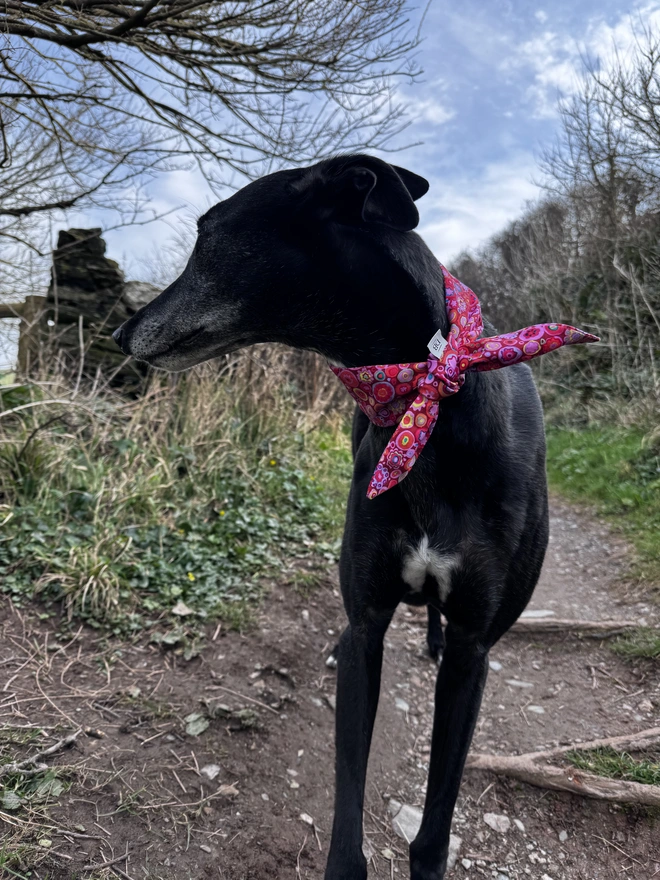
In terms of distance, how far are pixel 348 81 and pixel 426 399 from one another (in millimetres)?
3616

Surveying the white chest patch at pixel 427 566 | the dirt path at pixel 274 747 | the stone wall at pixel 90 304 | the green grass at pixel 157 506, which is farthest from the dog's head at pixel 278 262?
the stone wall at pixel 90 304

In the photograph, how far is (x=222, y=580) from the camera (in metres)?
3.61

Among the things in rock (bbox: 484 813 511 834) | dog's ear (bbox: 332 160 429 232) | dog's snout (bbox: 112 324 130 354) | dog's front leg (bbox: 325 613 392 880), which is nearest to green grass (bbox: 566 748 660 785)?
rock (bbox: 484 813 511 834)

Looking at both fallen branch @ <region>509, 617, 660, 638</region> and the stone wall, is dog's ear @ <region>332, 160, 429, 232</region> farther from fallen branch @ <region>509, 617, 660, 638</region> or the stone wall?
the stone wall

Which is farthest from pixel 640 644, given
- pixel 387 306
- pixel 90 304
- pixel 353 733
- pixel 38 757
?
pixel 90 304

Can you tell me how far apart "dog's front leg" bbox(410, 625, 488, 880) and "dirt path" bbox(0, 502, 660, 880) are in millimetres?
456

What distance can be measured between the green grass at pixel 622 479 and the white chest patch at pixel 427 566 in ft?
8.89

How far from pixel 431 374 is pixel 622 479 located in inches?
197

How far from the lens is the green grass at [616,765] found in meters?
2.30

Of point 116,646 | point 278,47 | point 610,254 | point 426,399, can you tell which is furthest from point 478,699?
point 610,254

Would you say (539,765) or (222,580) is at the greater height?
(222,580)

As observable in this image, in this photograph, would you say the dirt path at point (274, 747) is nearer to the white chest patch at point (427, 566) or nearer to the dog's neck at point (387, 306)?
the white chest patch at point (427, 566)

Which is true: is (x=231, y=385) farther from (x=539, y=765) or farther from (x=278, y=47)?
(x=539, y=765)

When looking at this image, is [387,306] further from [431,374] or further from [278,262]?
[278,262]
